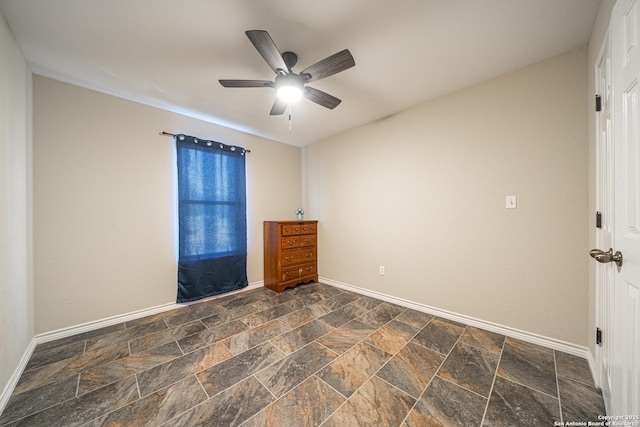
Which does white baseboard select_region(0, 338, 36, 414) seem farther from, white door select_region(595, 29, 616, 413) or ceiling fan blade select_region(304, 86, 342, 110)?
white door select_region(595, 29, 616, 413)

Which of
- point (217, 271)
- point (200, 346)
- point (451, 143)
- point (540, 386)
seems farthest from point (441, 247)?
point (217, 271)

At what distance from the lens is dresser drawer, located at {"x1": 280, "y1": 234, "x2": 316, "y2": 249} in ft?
11.0

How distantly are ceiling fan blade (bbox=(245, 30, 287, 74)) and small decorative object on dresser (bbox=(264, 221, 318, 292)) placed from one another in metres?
2.09

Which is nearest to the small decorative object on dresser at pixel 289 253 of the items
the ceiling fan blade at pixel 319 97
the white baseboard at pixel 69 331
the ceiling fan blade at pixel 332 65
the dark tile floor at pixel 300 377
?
the white baseboard at pixel 69 331

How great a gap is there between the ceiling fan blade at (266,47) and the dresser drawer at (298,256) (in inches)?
94.6

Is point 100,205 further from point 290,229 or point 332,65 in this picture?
point 332,65

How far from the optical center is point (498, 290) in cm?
209

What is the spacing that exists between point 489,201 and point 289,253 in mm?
2519

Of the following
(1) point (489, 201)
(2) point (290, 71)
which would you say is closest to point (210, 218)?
(2) point (290, 71)

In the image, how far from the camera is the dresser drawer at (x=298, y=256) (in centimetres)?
335

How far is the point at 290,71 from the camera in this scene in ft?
5.61

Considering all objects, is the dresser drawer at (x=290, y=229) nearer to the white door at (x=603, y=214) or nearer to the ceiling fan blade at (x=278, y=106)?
the ceiling fan blade at (x=278, y=106)

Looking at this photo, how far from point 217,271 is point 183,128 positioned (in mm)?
1882

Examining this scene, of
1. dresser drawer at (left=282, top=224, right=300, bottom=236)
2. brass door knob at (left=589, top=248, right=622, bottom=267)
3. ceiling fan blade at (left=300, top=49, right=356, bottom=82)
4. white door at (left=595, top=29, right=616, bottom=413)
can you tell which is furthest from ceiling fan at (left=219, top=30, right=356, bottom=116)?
dresser drawer at (left=282, top=224, right=300, bottom=236)
